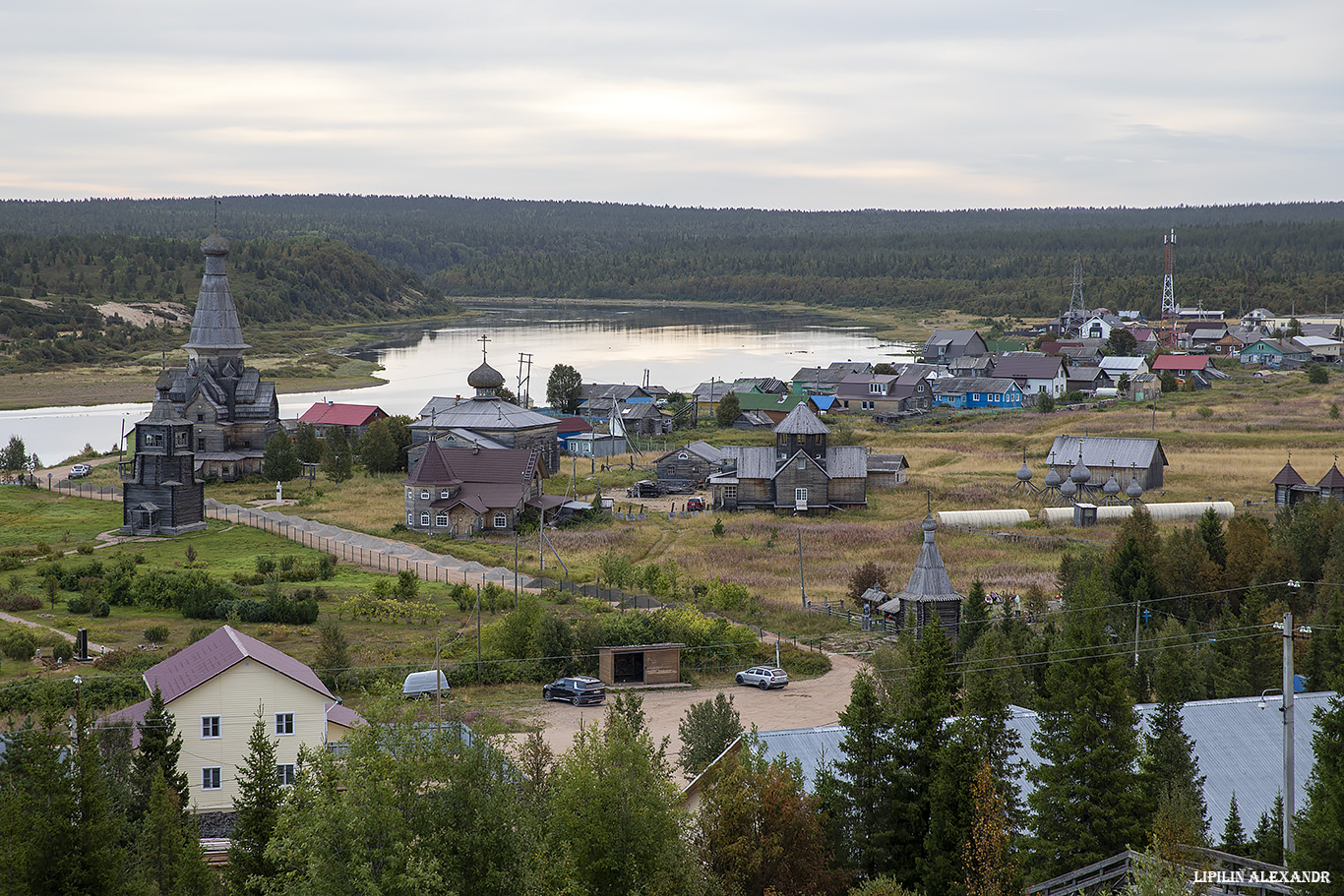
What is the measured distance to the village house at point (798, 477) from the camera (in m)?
51.4

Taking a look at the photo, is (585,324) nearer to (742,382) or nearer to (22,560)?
Result: (742,382)

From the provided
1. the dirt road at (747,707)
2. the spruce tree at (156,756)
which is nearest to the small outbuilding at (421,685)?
the dirt road at (747,707)

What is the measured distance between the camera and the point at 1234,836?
56.5ft

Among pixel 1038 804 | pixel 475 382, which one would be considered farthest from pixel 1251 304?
pixel 1038 804

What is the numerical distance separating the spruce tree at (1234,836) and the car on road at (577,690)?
1286 cm

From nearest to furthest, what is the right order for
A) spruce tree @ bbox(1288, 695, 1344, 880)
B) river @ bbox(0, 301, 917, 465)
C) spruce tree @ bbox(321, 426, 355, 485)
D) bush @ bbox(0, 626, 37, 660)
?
spruce tree @ bbox(1288, 695, 1344, 880), bush @ bbox(0, 626, 37, 660), spruce tree @ bbox(321, 426, 355, 485), river @ bbox(0, 301, 917, 465)

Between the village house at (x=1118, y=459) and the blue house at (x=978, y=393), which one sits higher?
the blue house at (x=978, y=393)

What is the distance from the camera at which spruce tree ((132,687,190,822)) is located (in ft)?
62.2

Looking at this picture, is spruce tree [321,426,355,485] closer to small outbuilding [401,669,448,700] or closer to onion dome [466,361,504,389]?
onion dome [466,361,504,389]

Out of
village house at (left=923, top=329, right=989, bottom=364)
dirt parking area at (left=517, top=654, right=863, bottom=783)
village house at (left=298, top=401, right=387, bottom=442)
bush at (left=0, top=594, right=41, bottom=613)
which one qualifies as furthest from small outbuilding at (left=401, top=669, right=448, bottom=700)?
village house at (left=923, top=329, right=989, bottom=364)

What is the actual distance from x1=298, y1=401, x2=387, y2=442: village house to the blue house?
129 feet

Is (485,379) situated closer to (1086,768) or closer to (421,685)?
(421,685)

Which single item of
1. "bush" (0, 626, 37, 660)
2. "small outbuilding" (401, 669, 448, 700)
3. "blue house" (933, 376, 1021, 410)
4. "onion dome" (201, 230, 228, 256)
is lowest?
"small outbuilding" (401, 669, 448, 700)

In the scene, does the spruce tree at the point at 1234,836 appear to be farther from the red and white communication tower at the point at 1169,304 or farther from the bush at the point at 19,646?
the red and white communication tower at the point at 1169,304
